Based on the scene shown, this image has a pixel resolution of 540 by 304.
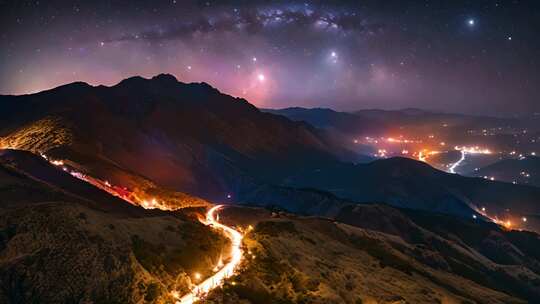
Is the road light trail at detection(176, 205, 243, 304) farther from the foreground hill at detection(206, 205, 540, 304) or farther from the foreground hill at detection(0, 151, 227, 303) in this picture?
the foreground hill at detection(206, 205, 540, 304)

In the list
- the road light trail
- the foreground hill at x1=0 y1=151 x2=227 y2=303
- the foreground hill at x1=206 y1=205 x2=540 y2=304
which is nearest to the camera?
the foreground hill at x1=0 y1=151 x2=227 y2=303

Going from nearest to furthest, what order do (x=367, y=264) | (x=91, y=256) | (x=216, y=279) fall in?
(x=91, y=256) → (x=216, y=279) → (x=367, y=264)

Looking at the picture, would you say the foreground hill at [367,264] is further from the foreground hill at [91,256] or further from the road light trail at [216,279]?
the foreground hill at [91,256]

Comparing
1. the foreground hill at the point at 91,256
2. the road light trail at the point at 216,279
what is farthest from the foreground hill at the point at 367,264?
the foreground hill at the point at 91,256

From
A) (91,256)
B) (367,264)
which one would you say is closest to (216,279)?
(91,256)

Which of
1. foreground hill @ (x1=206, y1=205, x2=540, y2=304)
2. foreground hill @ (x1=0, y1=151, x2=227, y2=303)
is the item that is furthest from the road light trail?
foreground hill @ (x1=206, y1=205, x2=540, y2=304)

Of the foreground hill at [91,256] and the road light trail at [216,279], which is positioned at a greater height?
the foreground hill at [91,256]

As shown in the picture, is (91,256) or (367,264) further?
(367,264)

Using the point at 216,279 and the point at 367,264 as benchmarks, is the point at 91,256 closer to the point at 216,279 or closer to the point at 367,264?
the point at 216,279

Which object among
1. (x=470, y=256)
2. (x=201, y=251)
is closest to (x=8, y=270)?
(x=201, y=251)
